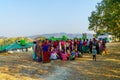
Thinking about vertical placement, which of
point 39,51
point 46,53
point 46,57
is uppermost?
point 39,51

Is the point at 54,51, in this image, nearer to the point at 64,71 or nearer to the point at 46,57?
the point at 46,57

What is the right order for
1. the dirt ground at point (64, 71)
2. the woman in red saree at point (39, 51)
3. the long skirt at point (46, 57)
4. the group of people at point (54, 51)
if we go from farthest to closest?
the woman in red saree at point (39, 51)
the group of people at point (54, 51)
the long skirt at point (46, 57)
the dirt ground at point (64, 71)

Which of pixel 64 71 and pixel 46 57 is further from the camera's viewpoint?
pixel 46 57

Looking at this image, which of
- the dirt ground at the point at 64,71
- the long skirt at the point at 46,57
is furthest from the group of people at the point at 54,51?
the dirt ground at the point at 64,71

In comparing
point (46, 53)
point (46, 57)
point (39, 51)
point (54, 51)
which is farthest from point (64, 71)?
point (54, 51)

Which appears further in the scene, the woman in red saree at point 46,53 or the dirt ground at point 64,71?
the woman in red saree at point 46,53

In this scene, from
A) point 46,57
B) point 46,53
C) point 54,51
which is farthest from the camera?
point 54,51

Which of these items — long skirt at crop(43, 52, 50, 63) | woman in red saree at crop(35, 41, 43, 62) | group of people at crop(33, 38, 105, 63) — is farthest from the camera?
woman in red saree at crop(35, 41, 43, 62)

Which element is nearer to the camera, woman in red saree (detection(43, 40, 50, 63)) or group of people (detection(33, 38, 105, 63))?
woman in red saree (detection(43, 40, 50, 63))

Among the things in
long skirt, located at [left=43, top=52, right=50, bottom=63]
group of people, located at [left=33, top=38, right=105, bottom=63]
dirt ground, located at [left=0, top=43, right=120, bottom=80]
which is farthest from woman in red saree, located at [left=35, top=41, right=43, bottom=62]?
dirt ground, located at [left=0, top=43, right=120, bottom=80]

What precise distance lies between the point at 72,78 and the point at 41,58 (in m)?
8.12

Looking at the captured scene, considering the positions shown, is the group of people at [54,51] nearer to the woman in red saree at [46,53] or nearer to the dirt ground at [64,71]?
the woman in red saree at [46,53]

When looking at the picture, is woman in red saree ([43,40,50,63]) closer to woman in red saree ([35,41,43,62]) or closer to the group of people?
the group of people

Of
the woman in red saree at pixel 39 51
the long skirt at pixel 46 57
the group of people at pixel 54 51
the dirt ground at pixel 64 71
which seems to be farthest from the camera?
the woman in red saree at pixel 39 51
